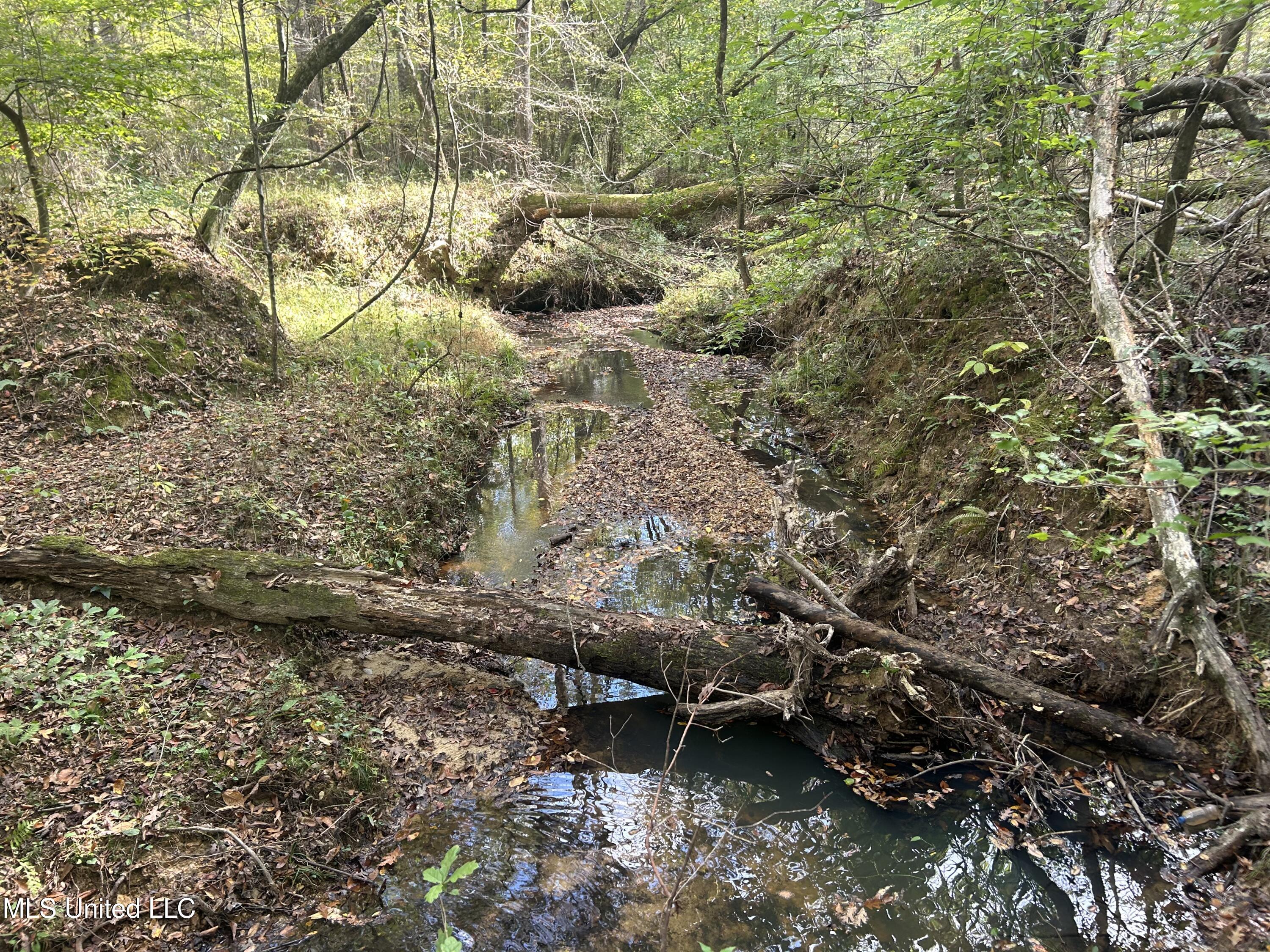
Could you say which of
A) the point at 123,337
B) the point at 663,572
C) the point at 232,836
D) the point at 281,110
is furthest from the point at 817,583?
the point at 281,110

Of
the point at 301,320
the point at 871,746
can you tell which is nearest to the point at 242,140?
the point at 301,320

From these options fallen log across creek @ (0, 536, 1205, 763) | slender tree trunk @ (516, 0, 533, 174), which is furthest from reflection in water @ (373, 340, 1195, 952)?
slender tree trunk @ (516, 0, 533, 174)

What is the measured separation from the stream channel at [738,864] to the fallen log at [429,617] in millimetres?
459

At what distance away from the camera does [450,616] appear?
4.73 metres

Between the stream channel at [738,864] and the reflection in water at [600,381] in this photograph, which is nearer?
the stream channel at [738,864]

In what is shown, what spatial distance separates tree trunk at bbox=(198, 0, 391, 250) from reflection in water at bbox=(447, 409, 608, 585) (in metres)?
5.37

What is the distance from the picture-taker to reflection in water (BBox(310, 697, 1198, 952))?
3.21 meters

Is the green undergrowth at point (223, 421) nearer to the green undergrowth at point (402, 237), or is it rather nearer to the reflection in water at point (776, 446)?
the green undergrowth at point (402, 237)

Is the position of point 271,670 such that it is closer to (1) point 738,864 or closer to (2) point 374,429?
(1) point 738,864

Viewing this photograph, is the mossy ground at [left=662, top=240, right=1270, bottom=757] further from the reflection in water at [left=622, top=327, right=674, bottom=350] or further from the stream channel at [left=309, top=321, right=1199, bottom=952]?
the reflection in water at [left=622, top=327, right=674, bottom=350]

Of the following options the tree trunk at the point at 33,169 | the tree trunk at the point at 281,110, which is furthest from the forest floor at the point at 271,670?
the tree trunk at the point at 281,110

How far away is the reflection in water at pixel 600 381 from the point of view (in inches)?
496

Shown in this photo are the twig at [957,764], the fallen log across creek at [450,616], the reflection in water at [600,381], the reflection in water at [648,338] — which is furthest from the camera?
the reflection in water at [648,338]

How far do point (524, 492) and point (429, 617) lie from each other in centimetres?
404
